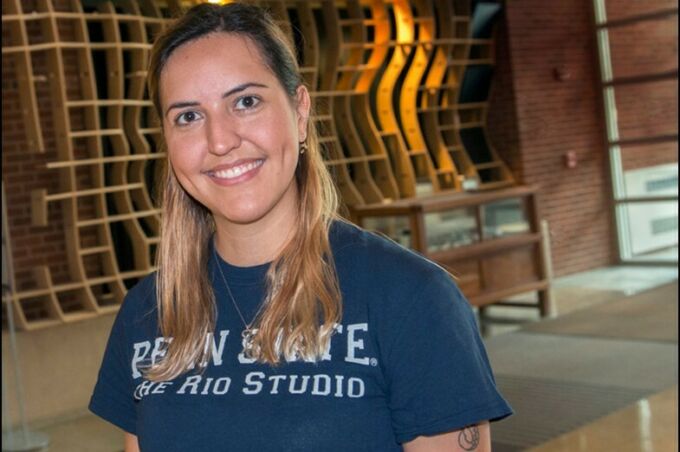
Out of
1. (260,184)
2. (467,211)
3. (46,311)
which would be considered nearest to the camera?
(260,184)

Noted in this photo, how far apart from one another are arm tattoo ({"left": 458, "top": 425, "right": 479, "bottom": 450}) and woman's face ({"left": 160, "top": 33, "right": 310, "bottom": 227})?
396 mm

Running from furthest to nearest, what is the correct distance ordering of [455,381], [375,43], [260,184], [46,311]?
1. [375,43]
2. [46,311]
3. [260,184]
4. [455,381]

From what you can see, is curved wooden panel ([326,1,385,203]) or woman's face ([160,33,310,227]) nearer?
woman's face ([160,33,310,227])

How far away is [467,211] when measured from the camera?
7168 millimetres

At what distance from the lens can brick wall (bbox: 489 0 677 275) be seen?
7656mm

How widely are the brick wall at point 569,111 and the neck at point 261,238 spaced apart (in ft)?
19.8

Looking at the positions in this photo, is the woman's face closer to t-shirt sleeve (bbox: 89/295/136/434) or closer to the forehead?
the forehead

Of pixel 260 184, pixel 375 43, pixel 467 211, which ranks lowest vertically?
pixel 467 211

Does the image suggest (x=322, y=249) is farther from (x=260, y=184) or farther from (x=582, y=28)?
(x=582, y=28)

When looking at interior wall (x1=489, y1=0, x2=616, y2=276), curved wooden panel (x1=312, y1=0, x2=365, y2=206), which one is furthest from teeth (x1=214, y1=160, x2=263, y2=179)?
interior wall (x1=489, y1=0, x2=616, y2=276)

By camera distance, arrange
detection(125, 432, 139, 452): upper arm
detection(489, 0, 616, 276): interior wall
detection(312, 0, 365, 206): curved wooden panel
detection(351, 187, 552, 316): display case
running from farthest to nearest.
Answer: detection(489, 0, 616, 276): interior wall
detection(351, 187, 552, 316): display case
detection(312, 0, 365, 206): curved wooden panel
detection(125, 432, 139, 452): upper arm

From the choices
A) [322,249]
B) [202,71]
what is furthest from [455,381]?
[202,71]

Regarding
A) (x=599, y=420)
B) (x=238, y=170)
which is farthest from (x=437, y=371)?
(x=599, y=420)

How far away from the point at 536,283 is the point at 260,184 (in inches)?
251
